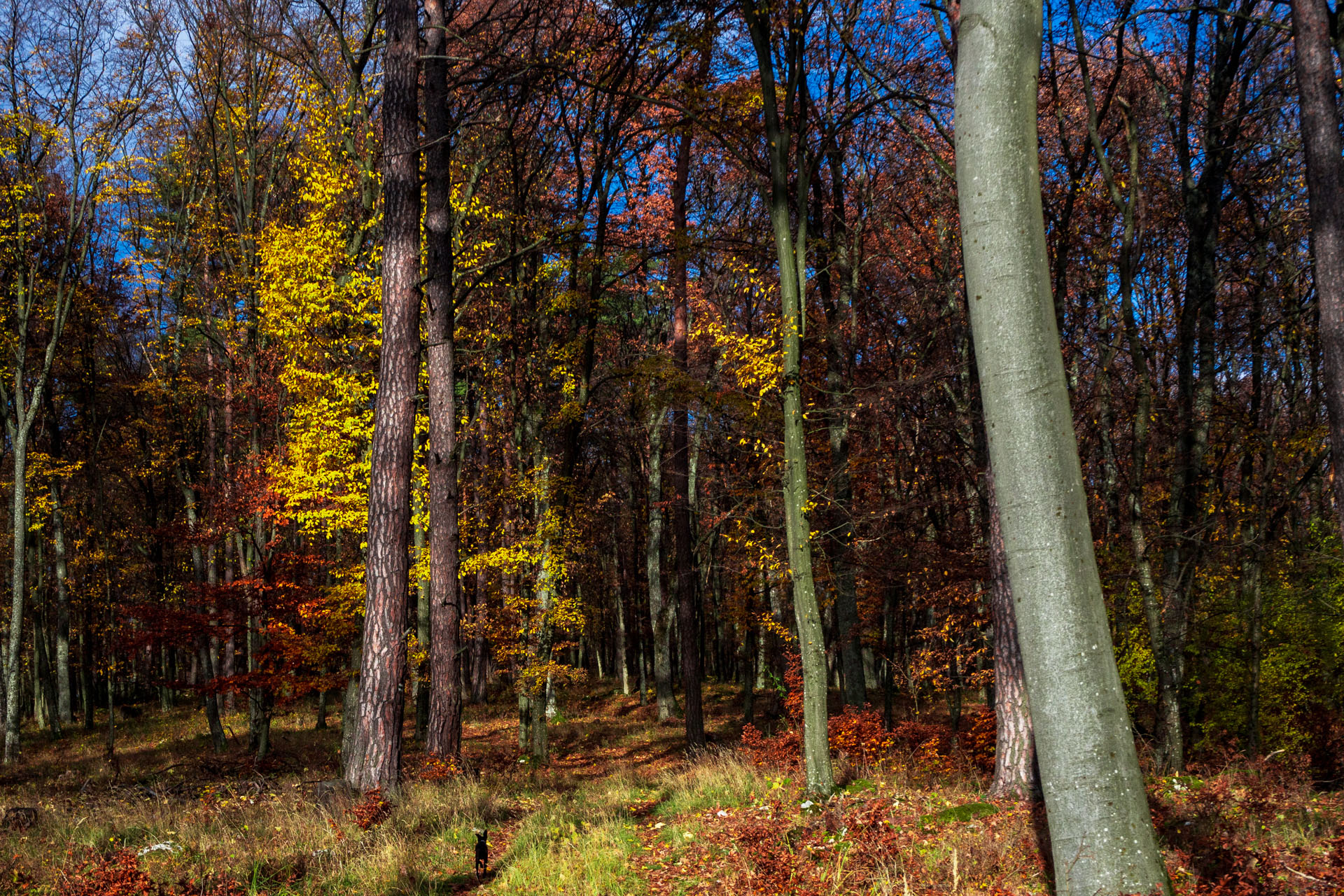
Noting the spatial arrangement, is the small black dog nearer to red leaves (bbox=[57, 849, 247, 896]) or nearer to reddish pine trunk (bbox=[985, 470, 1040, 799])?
red leaves (bbox=[57, 849, 247, 896])

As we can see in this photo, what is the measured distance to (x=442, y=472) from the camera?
29.3 ft

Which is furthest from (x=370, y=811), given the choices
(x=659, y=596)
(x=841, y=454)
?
(x=659, y=596)

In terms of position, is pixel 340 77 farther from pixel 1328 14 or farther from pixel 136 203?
pixel 1328 14

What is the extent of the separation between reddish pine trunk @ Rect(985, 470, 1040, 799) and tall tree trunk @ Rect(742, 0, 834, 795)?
1537 millimetres

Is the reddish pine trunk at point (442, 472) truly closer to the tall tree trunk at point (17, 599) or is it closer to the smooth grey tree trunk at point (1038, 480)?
the smooth grey tree trunk at point (1038, 480)

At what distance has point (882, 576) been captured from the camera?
12.4 m

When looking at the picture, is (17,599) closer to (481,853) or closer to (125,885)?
(125,885)

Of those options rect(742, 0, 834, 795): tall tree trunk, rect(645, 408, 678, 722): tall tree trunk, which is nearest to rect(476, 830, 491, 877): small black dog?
rect(742, 0, 834, 795): tall tree trunk

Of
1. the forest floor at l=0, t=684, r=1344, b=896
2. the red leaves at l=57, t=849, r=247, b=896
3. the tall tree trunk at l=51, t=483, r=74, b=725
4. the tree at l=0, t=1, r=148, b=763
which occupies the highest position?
the tree at l=0, t=1, r=148, b=763

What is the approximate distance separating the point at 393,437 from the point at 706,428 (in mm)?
8329

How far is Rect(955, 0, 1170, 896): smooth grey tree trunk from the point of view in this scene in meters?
2.79

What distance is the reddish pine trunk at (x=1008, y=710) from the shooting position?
261 inches

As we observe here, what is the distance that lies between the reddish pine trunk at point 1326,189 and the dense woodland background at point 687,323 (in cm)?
24

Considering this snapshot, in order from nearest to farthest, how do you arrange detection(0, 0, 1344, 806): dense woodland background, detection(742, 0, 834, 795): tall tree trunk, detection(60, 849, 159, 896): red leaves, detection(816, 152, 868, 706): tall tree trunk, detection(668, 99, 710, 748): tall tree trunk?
detection(60, 849, 159, 896): red leaves → detection(742, 0, 834, 795): tall tree trunk → detection(0, 0, 1344, 806): dense woodland background → detection(816, 152, 868, 706): tall tree trunk → detection(668, 99, 710, 748): tall tree trunk
